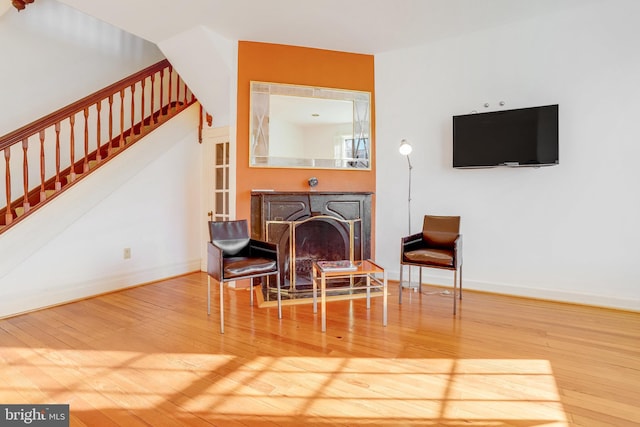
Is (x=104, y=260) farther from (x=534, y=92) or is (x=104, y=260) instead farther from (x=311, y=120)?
(x=534, y=92)

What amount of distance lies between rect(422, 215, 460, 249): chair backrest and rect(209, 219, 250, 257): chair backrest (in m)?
2.04

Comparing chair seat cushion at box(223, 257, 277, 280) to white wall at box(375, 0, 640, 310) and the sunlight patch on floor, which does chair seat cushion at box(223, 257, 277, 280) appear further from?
white wall at box(375, 0, 640, 310)

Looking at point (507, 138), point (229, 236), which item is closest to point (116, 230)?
point (229, 236)

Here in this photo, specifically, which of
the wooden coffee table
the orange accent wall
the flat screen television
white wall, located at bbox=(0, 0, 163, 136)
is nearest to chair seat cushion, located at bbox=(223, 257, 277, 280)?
the wooden coffee table

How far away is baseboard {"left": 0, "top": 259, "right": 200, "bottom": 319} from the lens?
3.21 metres

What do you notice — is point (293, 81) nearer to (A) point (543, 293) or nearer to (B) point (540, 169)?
(B) point (540, 169)

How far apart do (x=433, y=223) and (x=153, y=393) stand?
3.15 meters

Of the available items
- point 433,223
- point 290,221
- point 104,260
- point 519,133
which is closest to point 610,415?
point 433,223

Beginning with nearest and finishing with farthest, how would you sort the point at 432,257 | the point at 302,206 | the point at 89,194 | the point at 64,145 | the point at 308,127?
the point at 432,257
the point at 89,194
the point at 302,206
the point at 308,127
the point at 64,145

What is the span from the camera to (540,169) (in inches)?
145

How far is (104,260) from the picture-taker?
3947 mm

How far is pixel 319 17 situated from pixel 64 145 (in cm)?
360

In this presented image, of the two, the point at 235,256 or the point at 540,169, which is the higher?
the point at 540,169

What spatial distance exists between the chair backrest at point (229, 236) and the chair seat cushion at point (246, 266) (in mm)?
203
